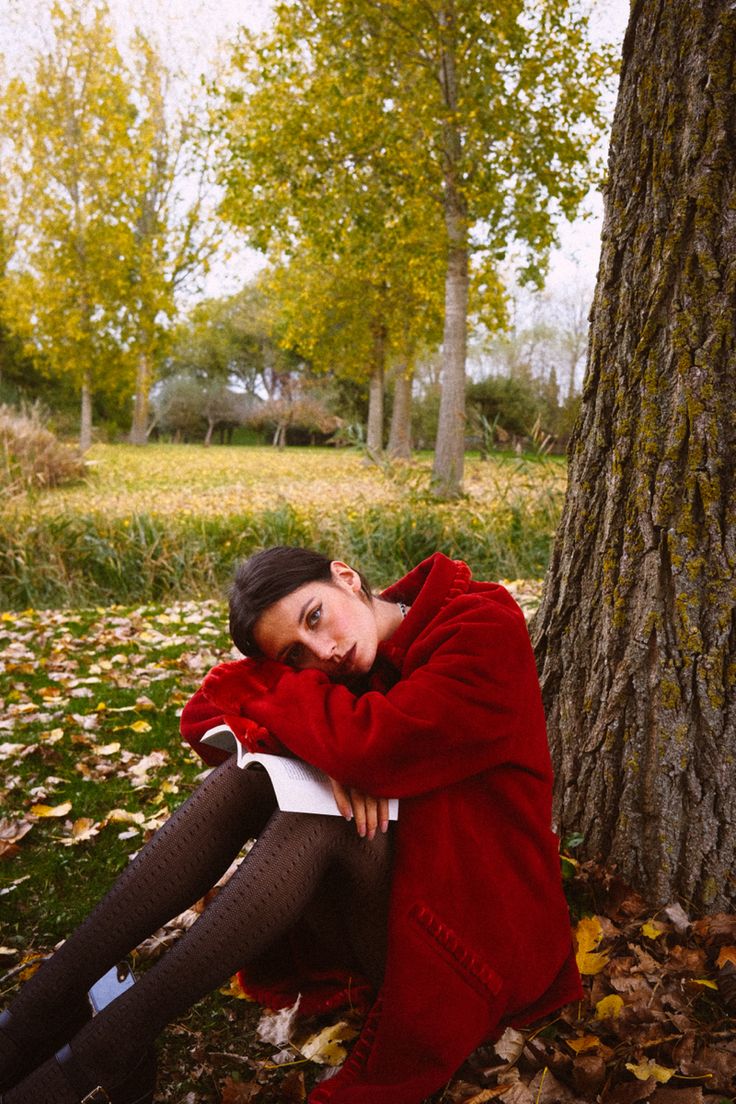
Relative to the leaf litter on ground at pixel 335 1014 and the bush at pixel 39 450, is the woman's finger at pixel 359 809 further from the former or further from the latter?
the bush at pixel 39 450

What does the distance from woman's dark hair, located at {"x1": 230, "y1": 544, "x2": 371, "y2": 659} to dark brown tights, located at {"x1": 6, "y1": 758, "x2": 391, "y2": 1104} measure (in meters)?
0.30

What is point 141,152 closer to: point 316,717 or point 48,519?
point 48,519

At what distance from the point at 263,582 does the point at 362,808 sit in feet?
1.81

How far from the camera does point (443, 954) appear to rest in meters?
1.58

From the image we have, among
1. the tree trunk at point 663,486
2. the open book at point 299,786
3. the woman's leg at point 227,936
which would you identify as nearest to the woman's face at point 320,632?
the open book at point 299,786

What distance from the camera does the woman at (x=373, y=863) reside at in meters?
1.53

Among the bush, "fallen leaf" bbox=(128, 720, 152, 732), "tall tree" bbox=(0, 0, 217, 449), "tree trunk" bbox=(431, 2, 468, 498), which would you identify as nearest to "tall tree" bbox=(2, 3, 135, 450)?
"tall tree" bbox=(0, 0, 217, 449)

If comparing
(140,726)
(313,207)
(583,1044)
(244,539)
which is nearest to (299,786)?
(583,1044)

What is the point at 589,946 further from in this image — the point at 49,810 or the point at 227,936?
the point at 49,810

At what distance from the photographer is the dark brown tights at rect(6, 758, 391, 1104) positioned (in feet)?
5.00

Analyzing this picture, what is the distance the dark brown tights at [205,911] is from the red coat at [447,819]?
0.13m

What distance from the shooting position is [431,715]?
4.96 feet

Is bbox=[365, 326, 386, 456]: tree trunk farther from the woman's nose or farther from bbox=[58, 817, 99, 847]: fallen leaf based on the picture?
the woman's nose

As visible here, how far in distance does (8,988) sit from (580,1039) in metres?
1.51
